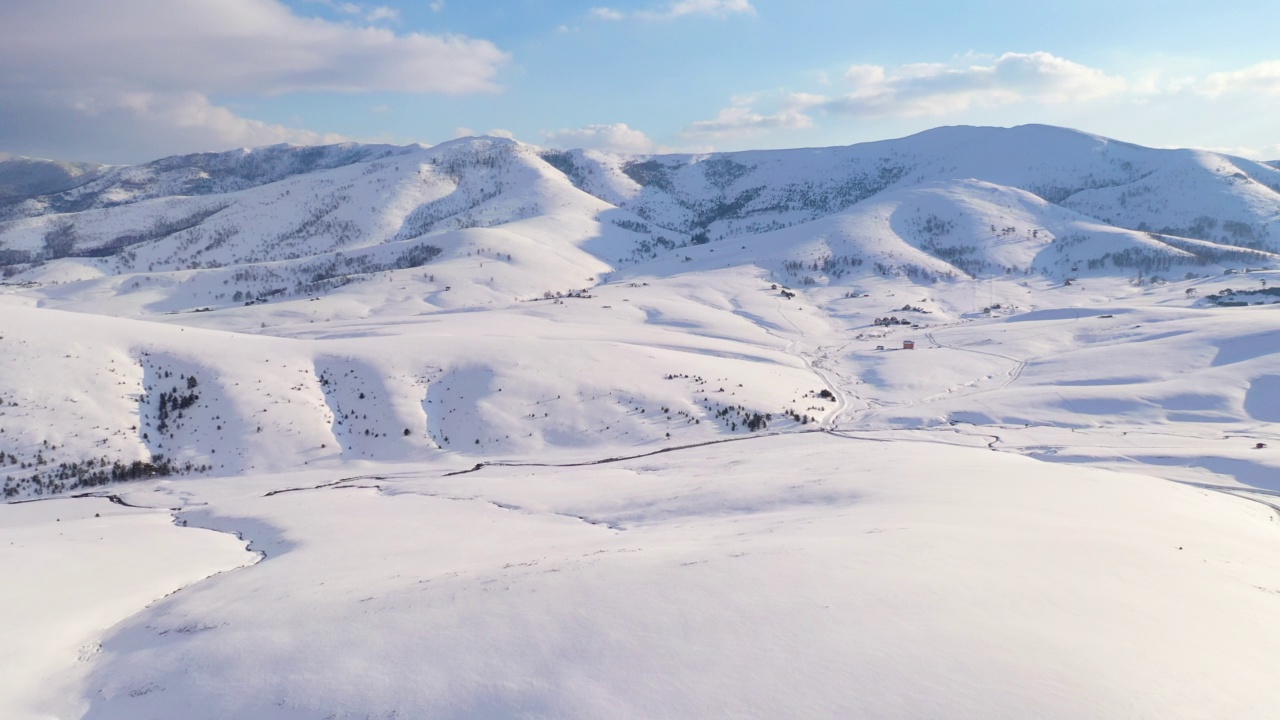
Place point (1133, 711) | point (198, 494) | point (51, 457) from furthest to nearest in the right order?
point (51, 457)
point (198, 494)
point (1133, 711)

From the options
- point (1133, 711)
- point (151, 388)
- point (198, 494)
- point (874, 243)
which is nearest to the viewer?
point (1133, 711)

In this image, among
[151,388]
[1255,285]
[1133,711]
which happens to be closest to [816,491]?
[1133,711]

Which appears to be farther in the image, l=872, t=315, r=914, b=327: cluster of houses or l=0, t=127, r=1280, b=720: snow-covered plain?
l=872, t=315, r=914, b=327: cluster of houses

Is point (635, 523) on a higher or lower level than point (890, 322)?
lower

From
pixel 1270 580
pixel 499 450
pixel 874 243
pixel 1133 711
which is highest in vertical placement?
pixel 874 243

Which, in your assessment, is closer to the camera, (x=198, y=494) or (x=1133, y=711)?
(x=1133, y=711)

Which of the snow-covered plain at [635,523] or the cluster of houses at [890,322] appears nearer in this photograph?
the snow-covered plain at [635,523]

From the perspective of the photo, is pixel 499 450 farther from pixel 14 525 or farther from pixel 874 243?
pixel 874 243

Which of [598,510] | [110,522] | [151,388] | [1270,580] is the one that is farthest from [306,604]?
[151,388]

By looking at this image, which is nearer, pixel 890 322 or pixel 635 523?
pixel 635 523

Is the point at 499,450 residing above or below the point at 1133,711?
below
